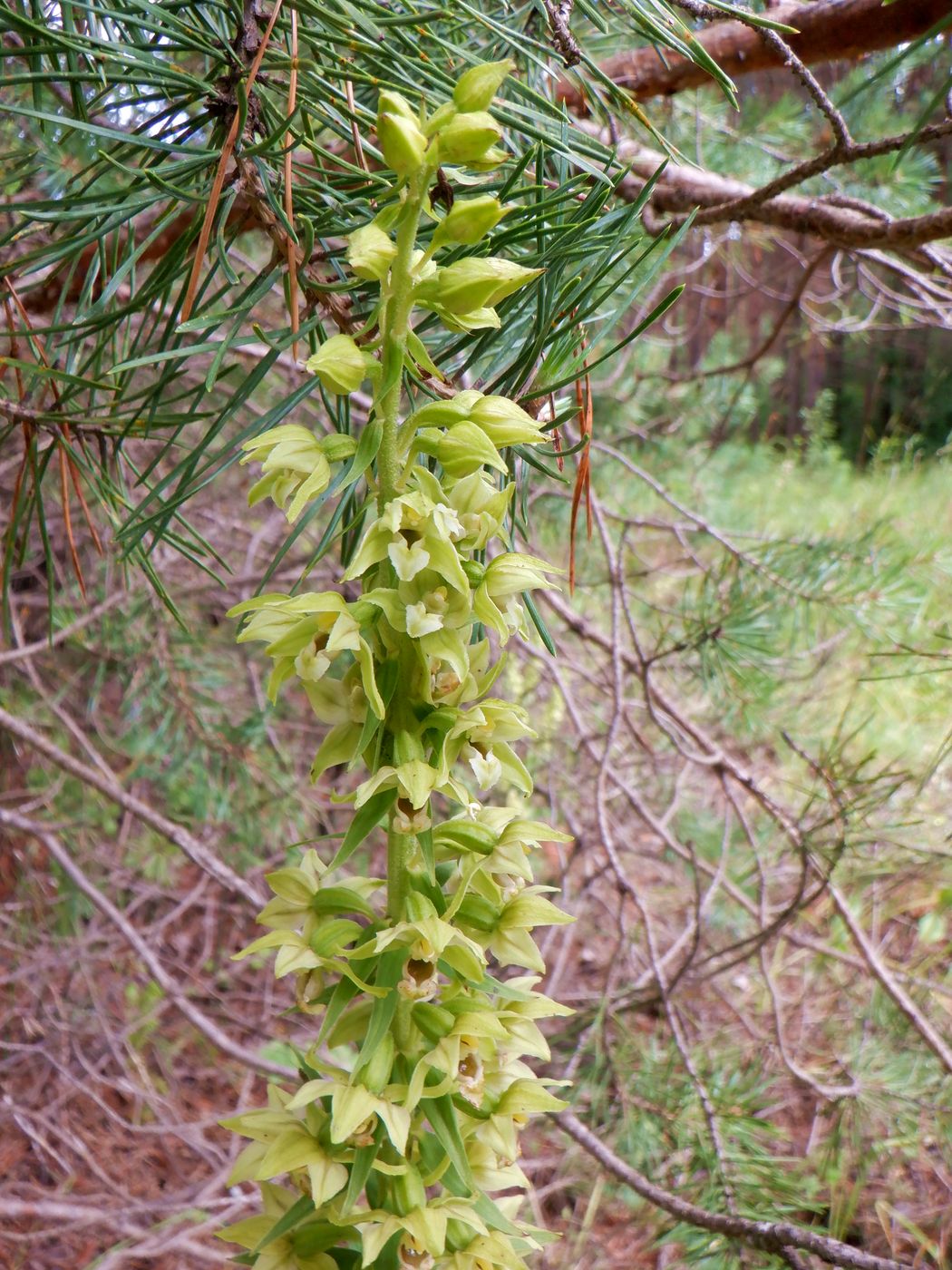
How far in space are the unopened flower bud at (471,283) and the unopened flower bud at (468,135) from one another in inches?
1.8

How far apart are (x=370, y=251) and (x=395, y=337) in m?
0.04

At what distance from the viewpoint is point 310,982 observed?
51 cm

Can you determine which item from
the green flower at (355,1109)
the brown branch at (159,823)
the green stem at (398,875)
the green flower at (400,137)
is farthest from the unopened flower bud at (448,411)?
the brown branch at (159,823)

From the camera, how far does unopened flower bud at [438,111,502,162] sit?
39 cm

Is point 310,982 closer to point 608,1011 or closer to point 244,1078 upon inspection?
point 608,1011

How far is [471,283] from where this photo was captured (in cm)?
42

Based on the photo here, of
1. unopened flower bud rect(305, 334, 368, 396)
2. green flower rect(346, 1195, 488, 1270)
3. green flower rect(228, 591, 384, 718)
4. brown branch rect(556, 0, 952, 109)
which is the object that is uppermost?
brown branch rect(556, 0, 952, 109)

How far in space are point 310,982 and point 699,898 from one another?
78 cm

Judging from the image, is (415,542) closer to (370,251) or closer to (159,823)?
(370,251)

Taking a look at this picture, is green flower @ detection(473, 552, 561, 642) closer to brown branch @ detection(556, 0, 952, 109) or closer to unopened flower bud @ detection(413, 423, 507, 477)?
unopened flower bud @ detection(413, 423, 507, 477)

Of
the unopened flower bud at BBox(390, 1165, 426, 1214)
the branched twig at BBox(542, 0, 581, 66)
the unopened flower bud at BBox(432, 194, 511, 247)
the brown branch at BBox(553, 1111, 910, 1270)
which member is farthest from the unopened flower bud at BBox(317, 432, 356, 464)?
the brown branch at BBox(553, 1111, 910, 1270)

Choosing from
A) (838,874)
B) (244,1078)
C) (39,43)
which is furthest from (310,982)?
(244,1078)

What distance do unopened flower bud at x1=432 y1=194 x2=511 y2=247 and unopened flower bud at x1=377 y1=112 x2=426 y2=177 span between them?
0.03 metres

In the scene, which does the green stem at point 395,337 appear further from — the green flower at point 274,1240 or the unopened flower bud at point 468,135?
the green flower at point 274,1240
